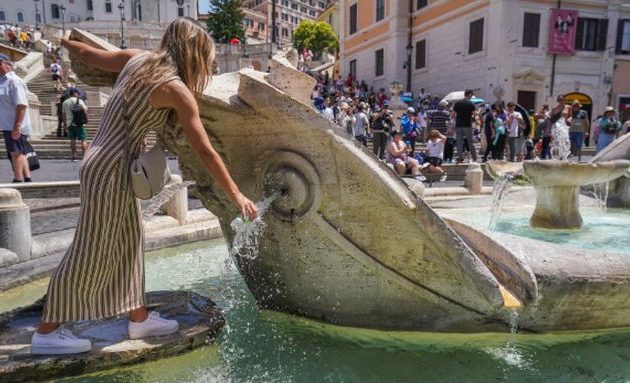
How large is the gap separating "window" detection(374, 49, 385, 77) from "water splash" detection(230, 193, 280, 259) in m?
32.9

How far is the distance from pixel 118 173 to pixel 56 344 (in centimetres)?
80

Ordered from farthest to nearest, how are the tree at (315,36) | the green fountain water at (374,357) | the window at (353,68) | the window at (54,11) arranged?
the window at (54,11)
the tree at (315,36)
the window at (353,68)
the green fountain water at (374,357)

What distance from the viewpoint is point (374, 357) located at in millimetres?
2594

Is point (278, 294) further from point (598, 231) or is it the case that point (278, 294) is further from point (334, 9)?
point (334, 9)

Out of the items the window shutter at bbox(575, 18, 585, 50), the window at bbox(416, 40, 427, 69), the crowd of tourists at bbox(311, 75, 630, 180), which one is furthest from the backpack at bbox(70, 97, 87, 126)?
the window shutter at bbox(575, 18, 585, 50)

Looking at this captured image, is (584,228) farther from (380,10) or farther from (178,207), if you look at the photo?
(380,10)

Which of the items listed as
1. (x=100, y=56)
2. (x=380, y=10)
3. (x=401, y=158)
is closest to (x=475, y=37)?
(x=380, y=10)

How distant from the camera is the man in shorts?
6574 millimetres

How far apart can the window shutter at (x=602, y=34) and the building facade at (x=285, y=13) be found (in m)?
72.0

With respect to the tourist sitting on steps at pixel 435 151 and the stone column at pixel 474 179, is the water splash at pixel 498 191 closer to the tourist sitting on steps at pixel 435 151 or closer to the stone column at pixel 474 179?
the stone column at pixel 474 179

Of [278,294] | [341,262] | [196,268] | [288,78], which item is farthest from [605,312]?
[196,268]

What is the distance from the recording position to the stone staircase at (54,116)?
14906mm

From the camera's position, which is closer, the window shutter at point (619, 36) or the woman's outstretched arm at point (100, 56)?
the woman's outstretched arm at point (100, 56)

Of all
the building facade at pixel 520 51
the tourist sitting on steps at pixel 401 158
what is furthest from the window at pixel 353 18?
the tourist sitting on steps at pixel 401 158
